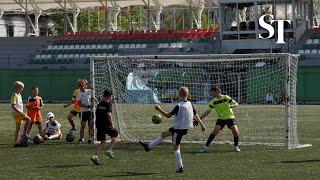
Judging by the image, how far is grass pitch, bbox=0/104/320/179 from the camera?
15.6 metres

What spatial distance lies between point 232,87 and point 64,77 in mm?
26185

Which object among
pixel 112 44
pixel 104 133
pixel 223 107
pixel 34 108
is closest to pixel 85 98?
pixel 34 108

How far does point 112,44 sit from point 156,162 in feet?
157

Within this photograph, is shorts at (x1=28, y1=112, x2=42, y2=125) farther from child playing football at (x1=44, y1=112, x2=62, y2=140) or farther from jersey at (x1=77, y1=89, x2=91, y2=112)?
jersey at (x1=77, y1=89, x2=91, y2=112)

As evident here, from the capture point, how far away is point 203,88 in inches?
1433

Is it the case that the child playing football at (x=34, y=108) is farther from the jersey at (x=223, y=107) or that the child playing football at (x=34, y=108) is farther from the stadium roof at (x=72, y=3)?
the stadium roof at (x=72, y=3)

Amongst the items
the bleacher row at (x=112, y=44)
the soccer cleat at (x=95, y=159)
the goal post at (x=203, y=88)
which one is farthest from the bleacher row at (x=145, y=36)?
the soccer cleat at (x=95, y=159)

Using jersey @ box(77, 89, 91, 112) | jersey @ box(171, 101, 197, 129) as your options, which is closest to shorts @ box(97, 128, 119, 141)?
jersey @ box(171, 101, 197, 129)

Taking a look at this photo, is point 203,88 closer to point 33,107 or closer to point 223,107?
point 33,107

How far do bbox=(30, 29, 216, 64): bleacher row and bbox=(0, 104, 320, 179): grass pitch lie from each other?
39.5m

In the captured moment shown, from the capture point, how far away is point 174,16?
249ft

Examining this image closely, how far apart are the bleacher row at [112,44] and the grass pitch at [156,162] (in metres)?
39.5

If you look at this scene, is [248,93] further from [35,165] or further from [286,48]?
[286,48]

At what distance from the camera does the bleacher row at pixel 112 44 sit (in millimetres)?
63062
